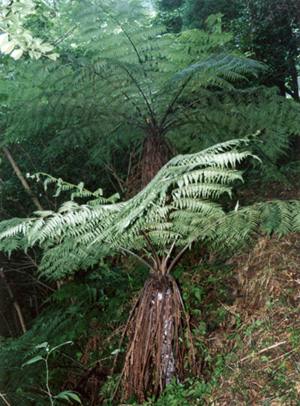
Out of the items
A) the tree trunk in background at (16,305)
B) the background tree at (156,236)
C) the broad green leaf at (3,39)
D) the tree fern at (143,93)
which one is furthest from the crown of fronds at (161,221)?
the tree trunk in background at (16,305)

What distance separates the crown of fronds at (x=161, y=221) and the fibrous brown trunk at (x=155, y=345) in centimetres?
16

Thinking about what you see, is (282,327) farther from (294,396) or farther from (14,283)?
(14,283)

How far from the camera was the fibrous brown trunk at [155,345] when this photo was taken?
1248 millimetres

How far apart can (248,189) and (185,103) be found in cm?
59

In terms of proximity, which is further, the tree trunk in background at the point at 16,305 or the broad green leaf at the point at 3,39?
the tree trunk in background at the point at 16,305

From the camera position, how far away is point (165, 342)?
126 cm

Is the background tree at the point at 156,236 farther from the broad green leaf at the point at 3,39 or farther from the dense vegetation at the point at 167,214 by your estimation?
the broad green leaf at the point at 3,39

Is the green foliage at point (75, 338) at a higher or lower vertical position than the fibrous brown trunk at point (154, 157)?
lower

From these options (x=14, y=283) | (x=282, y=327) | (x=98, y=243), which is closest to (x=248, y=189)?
(x=282, y=327)

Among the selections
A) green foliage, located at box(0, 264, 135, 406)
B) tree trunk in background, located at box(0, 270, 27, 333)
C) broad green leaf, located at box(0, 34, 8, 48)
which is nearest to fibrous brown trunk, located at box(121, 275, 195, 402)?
green foliage, located at box(0, 264, 135, 406)

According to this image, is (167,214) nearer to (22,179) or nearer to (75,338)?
(75,338)

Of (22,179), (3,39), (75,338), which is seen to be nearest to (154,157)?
(3,39)

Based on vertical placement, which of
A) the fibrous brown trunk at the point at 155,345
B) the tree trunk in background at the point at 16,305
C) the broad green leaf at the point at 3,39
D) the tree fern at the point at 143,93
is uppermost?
the broad green leaf at the point at 3,39

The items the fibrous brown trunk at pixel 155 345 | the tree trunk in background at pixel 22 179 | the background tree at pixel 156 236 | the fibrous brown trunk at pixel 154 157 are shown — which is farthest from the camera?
the tree trunk in background at pixel 22 179
